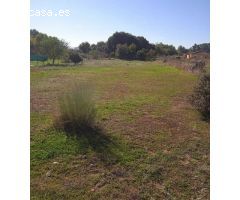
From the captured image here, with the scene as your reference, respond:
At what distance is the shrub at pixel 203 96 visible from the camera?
16.5ft

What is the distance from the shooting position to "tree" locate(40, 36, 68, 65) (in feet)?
70.0

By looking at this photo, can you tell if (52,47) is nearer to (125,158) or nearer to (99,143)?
(99,143)

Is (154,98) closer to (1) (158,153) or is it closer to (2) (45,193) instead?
(1) (158,153)

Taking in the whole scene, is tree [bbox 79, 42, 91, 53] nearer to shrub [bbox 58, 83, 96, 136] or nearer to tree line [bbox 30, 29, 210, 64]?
tree line [bbox 30, 29, 210, 64]

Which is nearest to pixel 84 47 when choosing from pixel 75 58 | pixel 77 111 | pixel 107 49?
pixel 107 49

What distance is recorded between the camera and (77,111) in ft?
12.5

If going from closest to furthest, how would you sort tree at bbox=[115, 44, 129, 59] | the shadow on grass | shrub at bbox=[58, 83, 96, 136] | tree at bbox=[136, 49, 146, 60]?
the shadow on grass, shrub at bbox=[58, 83, 96, 136], tree at bbox=[115, 44, 129, 59], tree at bbox=[136, 49, 146, 60]

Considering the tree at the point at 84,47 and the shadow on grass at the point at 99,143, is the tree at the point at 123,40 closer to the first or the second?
the tree at the point at 84,47

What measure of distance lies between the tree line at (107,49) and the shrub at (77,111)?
1490 centimetres

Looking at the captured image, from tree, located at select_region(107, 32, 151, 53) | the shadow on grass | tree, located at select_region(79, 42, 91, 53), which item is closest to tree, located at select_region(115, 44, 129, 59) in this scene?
tree, located at select_region(107, 32, 151, 53)

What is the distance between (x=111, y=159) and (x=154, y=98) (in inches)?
149

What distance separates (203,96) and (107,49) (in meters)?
26.8
